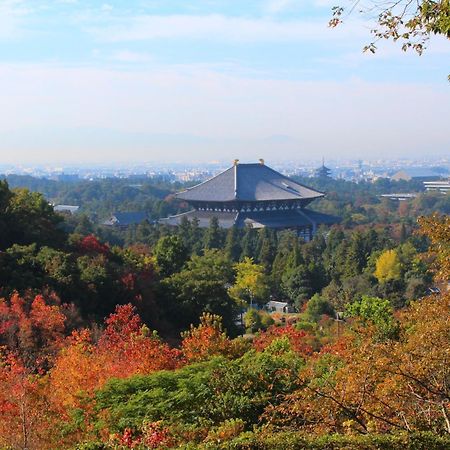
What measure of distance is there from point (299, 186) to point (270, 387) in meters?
46.8

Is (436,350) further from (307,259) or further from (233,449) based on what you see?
(307,259)

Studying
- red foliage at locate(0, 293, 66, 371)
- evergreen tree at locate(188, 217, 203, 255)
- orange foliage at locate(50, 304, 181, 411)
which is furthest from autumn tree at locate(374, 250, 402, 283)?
orange foliage at locate(50, 304, 181, 411)

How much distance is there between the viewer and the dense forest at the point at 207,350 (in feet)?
21.8

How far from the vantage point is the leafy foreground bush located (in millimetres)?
6371

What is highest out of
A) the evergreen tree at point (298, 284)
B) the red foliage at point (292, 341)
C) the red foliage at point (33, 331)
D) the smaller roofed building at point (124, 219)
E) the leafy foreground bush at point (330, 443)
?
the leafy foreground bush at point (330, 443)

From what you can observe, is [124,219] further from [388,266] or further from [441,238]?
[441,238]

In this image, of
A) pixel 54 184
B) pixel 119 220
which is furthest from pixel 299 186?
pixel 54 184

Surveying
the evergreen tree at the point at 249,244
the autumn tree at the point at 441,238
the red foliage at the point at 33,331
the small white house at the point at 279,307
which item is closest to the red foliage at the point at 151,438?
the autumn tree at the point at 441,238

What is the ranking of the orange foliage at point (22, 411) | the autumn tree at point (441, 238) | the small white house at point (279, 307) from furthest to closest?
the small white house at point (279, 307)
the orange foliage at point (22, 411)
the autumn tree at point (441, 238)

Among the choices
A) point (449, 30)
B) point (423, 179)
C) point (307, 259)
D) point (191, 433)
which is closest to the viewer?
point (449, 30)

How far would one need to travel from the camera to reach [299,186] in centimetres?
5544

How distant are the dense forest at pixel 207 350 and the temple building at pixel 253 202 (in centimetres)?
2106

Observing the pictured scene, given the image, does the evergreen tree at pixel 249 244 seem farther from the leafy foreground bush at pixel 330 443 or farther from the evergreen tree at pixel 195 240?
the leafy foreground bush at pixel 330 443

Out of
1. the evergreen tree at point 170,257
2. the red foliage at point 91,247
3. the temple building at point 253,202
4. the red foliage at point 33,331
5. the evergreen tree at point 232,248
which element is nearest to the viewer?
the red foliage at point 33,331
